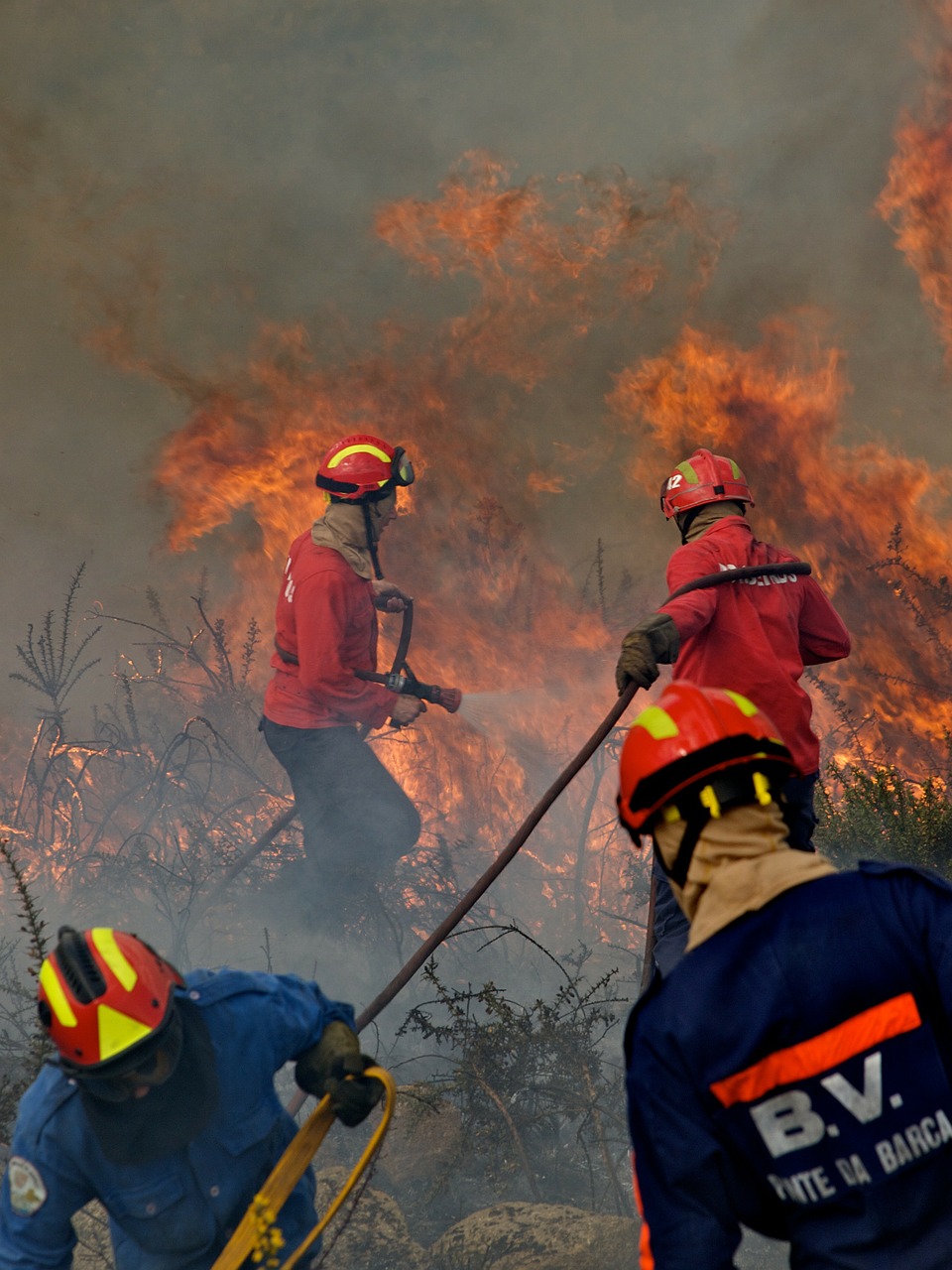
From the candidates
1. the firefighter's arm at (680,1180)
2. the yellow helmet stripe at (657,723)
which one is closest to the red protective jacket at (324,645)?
the yellow helmet stripe at (657,723)

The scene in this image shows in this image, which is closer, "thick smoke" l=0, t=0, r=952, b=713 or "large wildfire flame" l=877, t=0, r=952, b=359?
"large wildfire flame" l=877, t=0, r=952, b=359

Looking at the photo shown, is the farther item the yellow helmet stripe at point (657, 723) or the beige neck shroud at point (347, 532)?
the beige neck shroud at point (347, 532)

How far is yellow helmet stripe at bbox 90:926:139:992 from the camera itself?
2451mm

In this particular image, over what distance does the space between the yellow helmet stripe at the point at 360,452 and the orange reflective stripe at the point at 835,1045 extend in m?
4.73

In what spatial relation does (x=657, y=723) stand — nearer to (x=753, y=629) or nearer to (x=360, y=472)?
(x=753, y=629)

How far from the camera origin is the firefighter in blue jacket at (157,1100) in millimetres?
2416

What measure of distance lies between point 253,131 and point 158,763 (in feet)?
20.3

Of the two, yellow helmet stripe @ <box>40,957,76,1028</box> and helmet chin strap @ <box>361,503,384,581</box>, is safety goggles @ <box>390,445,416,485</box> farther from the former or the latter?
yellow helmet stripe @ <box>40,957,76,1028</box>

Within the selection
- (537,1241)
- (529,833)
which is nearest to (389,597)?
(529,833)

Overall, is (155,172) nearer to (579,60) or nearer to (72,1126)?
(579,60)

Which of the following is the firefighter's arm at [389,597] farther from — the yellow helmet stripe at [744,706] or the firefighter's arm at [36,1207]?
the yellow helmet stripe at [744,706]

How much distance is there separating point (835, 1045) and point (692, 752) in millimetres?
506

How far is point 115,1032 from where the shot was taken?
2.38 meters

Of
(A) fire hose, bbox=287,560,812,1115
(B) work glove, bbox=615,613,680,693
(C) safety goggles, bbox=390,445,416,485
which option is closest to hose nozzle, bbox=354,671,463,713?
(C) safety goggles, bbox=390,445,416,485
